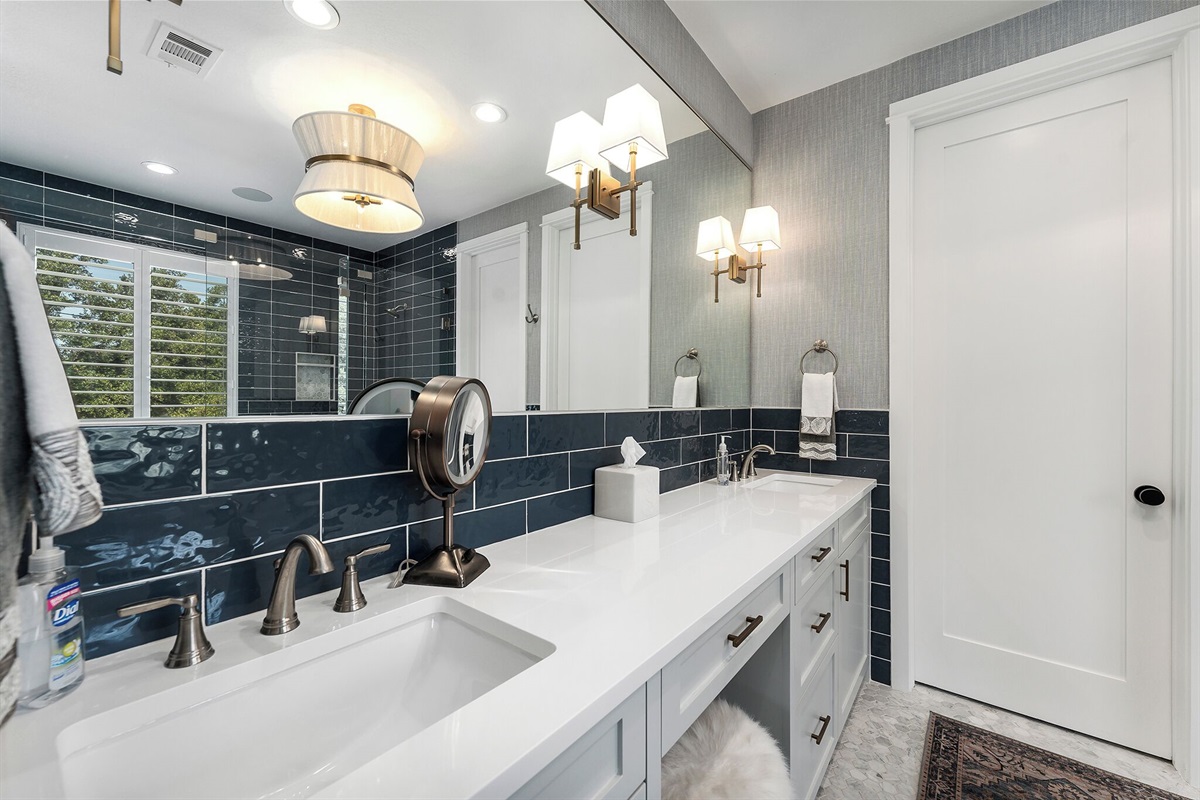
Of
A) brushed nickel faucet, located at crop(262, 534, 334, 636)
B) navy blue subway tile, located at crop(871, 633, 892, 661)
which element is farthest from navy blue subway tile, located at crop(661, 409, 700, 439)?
brushed nickel faucet, located at crop(262, 534, 334, 636)

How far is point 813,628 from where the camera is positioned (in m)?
1.34

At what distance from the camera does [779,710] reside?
1197mm

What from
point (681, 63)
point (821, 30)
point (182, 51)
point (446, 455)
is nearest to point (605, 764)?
point (446, 455)

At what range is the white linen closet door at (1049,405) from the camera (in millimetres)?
1629

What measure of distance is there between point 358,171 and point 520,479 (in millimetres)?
726

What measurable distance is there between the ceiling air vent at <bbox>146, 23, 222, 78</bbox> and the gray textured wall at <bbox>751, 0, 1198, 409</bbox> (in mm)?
2151

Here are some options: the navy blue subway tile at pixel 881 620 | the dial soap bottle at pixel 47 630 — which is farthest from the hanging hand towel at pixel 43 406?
the navy blue subway tile at pixel 881 620

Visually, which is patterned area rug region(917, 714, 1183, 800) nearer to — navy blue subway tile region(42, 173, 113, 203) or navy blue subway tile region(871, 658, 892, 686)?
navy blue subway tile region(871, 658, 892, 686)

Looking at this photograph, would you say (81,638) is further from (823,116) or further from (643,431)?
(823,116)

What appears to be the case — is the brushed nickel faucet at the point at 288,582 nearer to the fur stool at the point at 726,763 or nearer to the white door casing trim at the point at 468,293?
the white door casing trim at the point at 468,293

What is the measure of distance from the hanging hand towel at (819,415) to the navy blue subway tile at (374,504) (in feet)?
5.48

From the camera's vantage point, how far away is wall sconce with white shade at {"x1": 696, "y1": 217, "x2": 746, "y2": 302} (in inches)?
82.4

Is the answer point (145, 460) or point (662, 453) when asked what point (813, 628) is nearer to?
point (662, 453)

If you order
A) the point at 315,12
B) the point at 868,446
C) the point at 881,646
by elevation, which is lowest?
the point at 881,646
